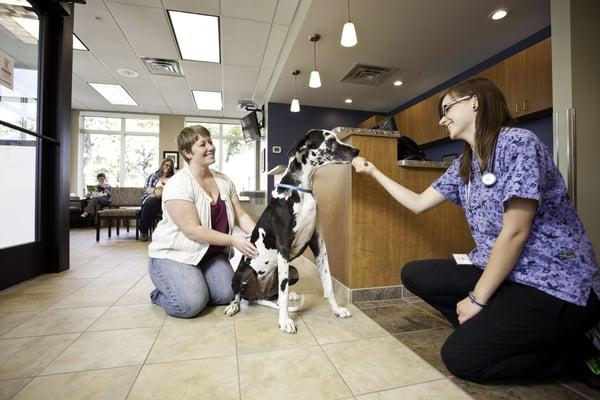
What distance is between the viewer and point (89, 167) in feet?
25.7

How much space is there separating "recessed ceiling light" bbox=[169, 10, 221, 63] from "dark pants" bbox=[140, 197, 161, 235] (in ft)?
8.07

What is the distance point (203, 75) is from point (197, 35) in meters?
1.36

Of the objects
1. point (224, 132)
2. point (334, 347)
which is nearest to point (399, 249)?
point (334, 347)

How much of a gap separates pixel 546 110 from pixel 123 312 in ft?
14.6

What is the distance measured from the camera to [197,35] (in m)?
3.86

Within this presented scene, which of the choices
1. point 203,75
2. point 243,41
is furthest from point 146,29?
point 203,75

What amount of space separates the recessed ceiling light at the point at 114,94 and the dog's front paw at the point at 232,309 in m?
6.29

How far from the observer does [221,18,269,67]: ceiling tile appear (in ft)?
11.9

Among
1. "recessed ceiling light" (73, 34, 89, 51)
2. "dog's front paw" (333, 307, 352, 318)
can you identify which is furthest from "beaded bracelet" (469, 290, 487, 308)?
"recessed ceiling light" (73, 34, 89, 51)

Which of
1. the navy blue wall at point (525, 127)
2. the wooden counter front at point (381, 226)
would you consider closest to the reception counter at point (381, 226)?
the wooden counter front at point (381, 226)

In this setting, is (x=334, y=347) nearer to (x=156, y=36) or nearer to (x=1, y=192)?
(x=1, y=192)

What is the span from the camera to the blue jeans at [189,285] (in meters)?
1.53

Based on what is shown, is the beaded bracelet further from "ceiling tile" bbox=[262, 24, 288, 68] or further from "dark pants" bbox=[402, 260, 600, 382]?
"ceiling tile" bbox=[262, 24, 288, 68]

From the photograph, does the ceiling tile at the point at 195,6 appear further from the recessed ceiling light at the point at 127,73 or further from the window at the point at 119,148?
the window at the point at 119,148
